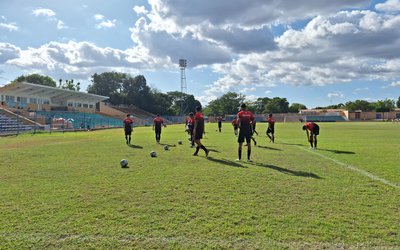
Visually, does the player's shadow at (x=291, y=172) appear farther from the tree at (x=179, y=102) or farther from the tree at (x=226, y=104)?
the tree at (x=226, y=104)

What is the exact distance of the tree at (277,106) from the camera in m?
126

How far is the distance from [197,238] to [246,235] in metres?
0.61

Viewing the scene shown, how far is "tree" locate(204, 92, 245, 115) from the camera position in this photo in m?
127

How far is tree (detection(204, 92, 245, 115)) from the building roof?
216 feet

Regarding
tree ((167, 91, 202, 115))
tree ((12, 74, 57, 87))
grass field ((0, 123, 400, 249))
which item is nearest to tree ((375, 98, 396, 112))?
tree ((167, 91, 202, 115))

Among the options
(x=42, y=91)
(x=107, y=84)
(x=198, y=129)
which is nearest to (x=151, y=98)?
(x=107, y=84)

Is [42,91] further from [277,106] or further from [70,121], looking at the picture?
[277,106]

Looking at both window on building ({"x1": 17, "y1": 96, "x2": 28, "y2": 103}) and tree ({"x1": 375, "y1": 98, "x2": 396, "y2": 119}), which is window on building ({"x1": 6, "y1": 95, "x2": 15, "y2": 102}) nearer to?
window on building ({"x1": 17, "y1": 96, "x2": 28, "y2": 103})

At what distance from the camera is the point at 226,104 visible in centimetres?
12744

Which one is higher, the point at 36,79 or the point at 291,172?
the point at 36,79

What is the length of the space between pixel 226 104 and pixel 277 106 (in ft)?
65.4

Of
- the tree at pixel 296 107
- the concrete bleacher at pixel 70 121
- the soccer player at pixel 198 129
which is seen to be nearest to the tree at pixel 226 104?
the tree at pixel 296 107

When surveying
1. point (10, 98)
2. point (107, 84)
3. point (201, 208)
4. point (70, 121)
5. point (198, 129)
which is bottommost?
point (201, 208)

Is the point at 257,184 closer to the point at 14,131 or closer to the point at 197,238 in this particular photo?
the point at 197,238
